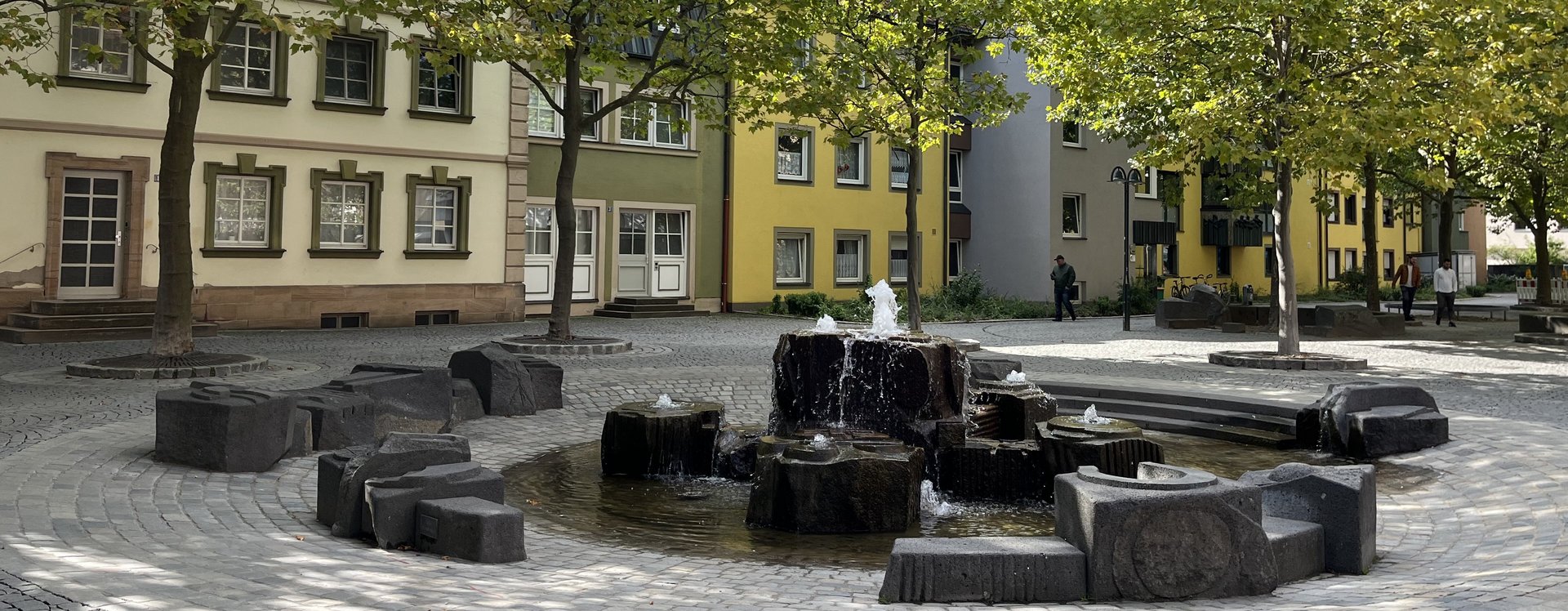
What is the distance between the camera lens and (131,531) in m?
6.58

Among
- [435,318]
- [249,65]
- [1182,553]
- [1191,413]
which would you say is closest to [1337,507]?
[1182,553]

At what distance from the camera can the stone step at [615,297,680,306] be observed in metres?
29.1

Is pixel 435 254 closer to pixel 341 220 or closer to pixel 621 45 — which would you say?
pixel 341 220

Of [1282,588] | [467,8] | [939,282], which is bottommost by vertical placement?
[1282,588]

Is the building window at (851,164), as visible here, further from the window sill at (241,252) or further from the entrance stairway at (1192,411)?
the entrance stairway at (1192,411)

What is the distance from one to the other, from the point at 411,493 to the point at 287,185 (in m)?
18.7

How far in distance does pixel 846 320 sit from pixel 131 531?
22825mm

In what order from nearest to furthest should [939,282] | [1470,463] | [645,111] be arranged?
[1470,463], [645,111], [939,282]

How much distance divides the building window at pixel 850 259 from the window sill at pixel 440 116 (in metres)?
11.4

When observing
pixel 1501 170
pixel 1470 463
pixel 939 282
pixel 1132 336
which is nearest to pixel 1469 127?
pixel 1470 463

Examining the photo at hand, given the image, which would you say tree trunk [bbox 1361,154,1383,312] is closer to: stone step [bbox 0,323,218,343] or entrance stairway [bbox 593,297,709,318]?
entrance stairway [bbox 593,297,709,318]

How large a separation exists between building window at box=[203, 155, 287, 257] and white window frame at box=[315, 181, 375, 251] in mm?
782

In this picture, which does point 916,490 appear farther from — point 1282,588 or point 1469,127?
point 1469,127

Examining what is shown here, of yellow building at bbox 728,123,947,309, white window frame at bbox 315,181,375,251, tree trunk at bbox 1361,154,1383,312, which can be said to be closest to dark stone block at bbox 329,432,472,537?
white window frame at bbox 315,181,375,251
